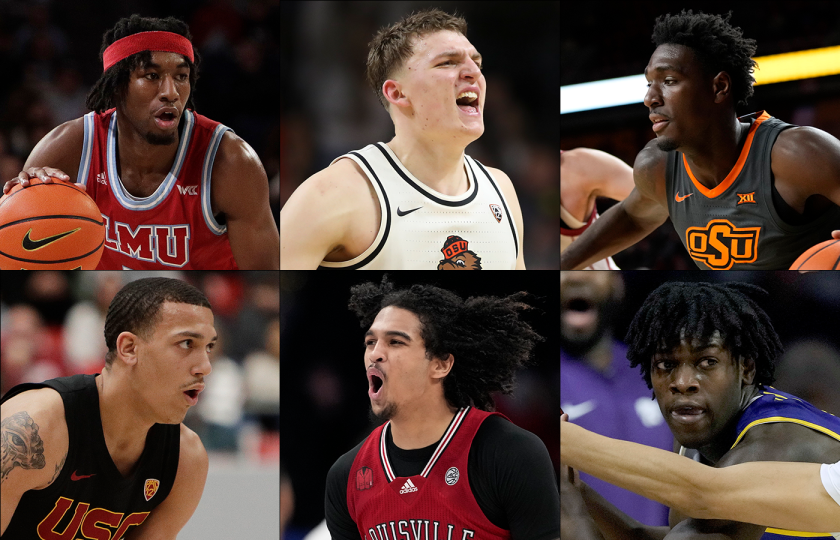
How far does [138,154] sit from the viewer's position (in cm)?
206

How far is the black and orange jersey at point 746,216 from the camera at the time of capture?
6.69ft

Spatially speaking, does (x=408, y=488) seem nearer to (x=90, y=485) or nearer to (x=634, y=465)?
(x=634, y=465)

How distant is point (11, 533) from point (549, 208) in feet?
6.08

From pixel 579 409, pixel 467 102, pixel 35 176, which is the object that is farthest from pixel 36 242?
Answer: pixel 579 409

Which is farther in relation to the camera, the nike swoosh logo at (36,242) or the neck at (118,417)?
the neck at (118,417)

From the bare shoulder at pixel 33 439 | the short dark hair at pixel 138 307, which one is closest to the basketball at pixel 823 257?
the short dark hair at pixel 138 307

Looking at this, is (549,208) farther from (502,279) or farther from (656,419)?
(656,419)

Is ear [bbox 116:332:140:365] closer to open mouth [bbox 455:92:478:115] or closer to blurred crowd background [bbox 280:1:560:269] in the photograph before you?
blurred crowd background [bbox 280:1:560:269]

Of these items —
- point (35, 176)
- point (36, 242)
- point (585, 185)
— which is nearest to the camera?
point (36, 242)

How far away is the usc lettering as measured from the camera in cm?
205

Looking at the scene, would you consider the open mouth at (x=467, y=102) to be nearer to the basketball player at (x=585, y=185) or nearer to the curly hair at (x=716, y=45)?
the basketball player at (x=585, y=185)

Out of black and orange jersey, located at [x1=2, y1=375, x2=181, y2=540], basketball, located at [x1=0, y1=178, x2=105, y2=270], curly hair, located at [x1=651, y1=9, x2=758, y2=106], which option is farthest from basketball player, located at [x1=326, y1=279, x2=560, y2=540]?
curly hair, located at [x1=651, y1=9, x2=758, y2=106]

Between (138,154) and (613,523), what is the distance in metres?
1.82

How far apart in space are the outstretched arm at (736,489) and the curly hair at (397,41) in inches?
53.0
